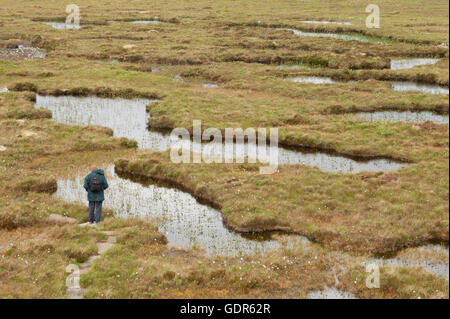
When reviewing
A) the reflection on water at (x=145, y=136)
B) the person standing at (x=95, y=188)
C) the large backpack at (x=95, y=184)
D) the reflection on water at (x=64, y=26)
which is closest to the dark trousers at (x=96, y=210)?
the person standing at (x=95, y=188)

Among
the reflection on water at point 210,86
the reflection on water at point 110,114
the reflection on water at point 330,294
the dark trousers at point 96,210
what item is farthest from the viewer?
the reflection on water at point 210,86

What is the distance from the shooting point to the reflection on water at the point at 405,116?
41419mm

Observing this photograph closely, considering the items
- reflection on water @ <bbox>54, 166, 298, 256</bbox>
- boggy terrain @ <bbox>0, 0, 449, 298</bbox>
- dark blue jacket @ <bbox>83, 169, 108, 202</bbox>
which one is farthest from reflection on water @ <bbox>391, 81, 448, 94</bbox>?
dark blue jacket @ <bbox>83, 169, 108, 202</bbox>

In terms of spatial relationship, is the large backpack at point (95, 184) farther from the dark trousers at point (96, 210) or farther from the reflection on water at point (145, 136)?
the reflection on water at point (145, 136)

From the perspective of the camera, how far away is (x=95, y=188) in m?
24.0

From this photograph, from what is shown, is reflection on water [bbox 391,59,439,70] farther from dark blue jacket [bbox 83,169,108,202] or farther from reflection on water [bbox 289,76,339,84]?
dark blue jacket [bbox 83,169,108,202]

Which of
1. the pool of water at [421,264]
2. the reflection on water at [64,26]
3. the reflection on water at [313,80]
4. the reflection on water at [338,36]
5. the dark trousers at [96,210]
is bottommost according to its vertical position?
the pool of water at [421,264]

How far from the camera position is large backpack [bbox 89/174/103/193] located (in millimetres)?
23891

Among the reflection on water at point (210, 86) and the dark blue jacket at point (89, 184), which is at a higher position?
the reflection on water at point (210, 86)

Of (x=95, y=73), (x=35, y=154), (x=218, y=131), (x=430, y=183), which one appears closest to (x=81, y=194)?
(x=35, y=154)

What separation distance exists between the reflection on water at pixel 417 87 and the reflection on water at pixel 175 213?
3142 centimetres

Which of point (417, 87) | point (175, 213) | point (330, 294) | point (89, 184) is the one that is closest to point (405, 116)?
point (417, 87)

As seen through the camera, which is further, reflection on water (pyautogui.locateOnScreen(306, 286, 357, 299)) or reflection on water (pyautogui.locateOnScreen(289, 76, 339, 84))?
reflection on water (pyautogui.locateOnScreen(289, 76, 339, 84))

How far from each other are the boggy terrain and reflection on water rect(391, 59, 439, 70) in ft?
4.36
